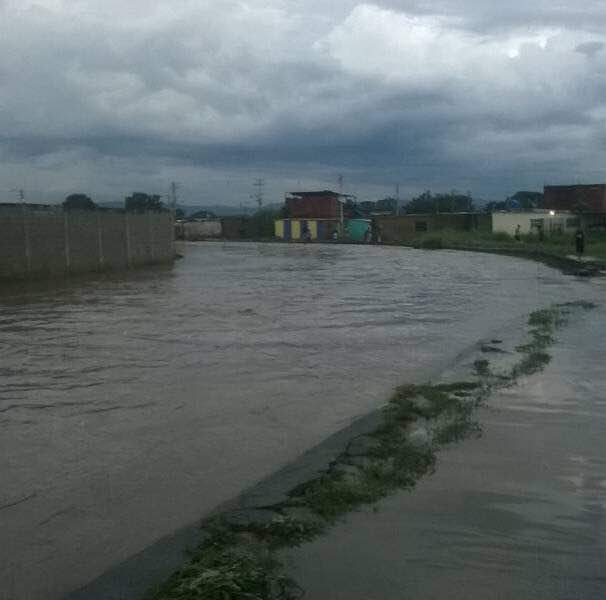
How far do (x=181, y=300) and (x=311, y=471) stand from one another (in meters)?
16.1

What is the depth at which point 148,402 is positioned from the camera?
378 inches

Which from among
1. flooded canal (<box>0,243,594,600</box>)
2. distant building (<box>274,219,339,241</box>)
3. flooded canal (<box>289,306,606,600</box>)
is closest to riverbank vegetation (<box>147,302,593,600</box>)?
flooded canal (<box>289,306,606,600</box>)

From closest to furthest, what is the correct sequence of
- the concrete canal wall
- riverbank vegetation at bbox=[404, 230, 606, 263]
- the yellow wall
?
the concrete canal wall
riverbank vegetation at bbox=[404, 230, 606, 263]
the yellow wall

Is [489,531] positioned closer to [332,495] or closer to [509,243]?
[332,495]

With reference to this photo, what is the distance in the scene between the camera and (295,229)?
263 ft

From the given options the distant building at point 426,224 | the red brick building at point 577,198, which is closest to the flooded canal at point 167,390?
the red brick building at point 577,198

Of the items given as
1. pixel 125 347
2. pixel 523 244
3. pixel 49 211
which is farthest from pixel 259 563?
pixel 523 244

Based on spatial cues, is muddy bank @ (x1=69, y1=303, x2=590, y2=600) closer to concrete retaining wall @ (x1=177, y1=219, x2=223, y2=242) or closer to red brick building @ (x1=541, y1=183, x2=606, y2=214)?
red brick building @ (x1=541, y1=183, x2=606, y2=214)

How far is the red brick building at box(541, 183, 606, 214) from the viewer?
193 ft

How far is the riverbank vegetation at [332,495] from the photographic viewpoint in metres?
4.21

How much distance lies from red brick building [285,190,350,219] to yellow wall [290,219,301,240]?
1080 millimetres

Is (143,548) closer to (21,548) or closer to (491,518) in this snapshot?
(21,548)

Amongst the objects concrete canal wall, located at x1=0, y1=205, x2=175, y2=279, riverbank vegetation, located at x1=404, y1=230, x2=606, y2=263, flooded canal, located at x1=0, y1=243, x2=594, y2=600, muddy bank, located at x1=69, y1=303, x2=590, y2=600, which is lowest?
flooded canal, located at x1=0, y1=243, x2=594, y2=600

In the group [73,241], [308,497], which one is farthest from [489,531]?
[73,241]
